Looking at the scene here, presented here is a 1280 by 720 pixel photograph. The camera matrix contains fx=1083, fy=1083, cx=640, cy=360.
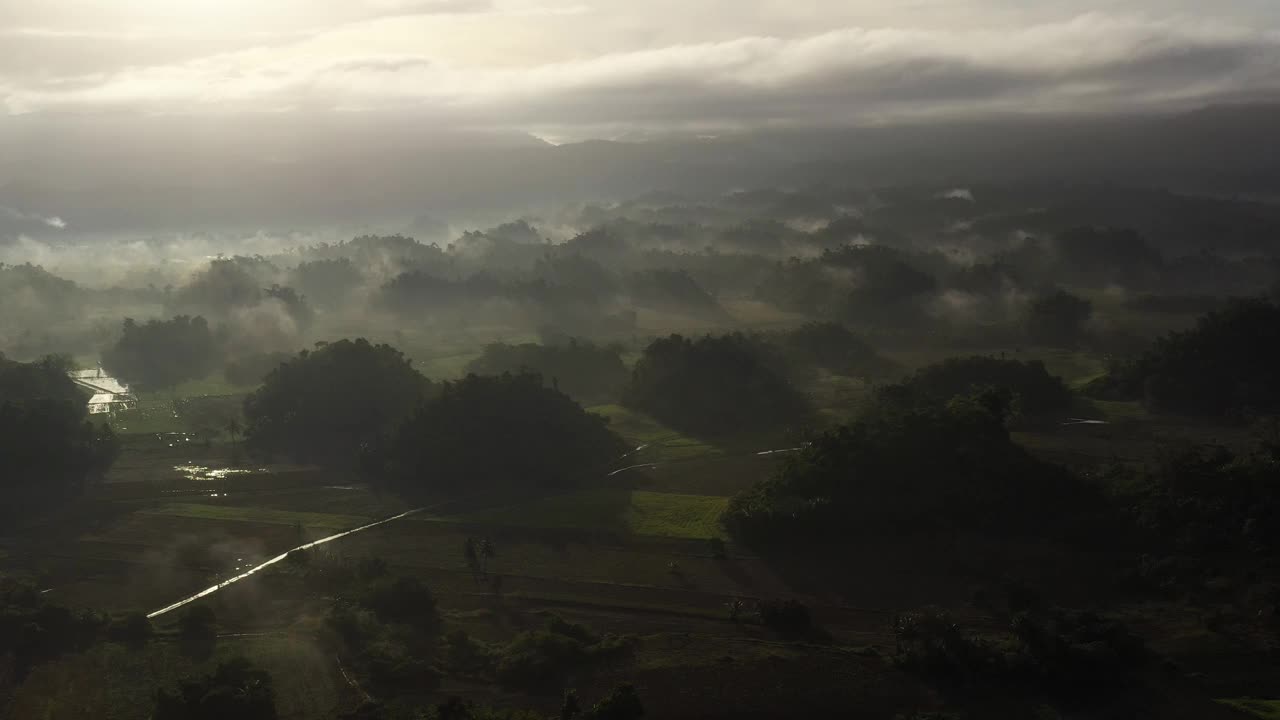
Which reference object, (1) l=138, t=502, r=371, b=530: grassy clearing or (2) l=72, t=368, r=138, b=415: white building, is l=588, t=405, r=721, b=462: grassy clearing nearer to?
(1) l=138, t=502, r=371, b=530: grassy clearing

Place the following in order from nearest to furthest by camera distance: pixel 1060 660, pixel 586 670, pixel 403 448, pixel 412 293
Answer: pixel 1060 660
pixel 586 670
pixel 403 448
pixel 412 293

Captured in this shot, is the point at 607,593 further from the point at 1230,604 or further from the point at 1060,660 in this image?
the point at 1230,604

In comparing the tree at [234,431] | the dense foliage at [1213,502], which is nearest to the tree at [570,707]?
the dense foliage at [1213,502]

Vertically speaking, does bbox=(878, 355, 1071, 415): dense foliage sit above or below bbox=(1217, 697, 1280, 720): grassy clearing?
above

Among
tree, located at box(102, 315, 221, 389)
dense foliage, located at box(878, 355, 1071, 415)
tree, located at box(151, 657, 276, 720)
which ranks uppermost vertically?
tree, located at box(102, 315, 221, 389)

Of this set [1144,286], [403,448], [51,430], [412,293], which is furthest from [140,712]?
[1144,286]

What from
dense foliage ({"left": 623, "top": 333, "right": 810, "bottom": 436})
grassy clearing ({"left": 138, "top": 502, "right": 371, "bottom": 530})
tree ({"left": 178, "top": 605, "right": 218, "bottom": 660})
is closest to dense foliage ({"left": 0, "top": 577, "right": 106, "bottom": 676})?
tree ({"left": 178, "top": 605, "right": 218, "bottom": 660})

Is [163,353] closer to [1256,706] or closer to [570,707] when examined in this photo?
[570,707]
